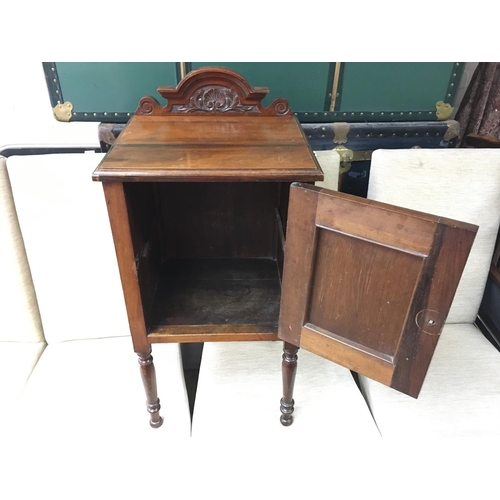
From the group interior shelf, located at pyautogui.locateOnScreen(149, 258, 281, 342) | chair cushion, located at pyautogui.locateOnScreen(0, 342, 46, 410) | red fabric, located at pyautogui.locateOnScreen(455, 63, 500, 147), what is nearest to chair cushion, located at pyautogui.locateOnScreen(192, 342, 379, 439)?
interior shelf, located at pyautogui.locateOnScreen(149, 258, 281, 342)

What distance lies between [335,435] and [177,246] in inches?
21.2

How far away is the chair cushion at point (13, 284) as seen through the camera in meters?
0.87

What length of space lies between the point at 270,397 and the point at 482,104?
3.10ft

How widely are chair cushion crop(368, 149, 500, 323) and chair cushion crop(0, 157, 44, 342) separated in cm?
78

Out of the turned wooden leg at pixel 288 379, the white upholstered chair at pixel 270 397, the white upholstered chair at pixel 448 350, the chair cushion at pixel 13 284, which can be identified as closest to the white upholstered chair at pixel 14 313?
the chair cushion at pixel 13 284

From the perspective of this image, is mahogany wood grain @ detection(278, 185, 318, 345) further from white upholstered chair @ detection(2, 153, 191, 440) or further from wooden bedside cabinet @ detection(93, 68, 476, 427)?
white upholstered chair @ detection(2, 153, 191, 440)

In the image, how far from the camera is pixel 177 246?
0.99 metres

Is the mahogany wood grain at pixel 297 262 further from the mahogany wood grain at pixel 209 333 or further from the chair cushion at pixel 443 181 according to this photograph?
the chair cushion at pixel 443 181

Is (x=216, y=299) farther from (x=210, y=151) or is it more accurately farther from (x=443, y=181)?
(x=443, y=181)

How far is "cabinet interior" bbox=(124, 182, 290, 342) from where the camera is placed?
77 centimetres

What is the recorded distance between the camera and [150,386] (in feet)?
2.65

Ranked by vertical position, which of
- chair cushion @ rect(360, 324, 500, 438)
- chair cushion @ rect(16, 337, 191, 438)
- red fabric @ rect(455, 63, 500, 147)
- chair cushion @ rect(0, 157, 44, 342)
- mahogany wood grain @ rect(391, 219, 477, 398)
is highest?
red fabric @ rect(455, 63, 500, 147)
